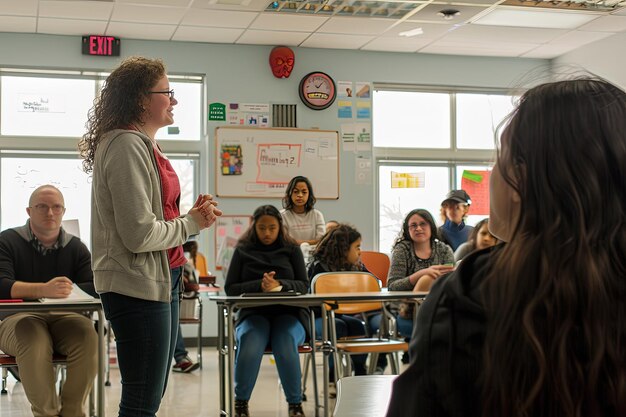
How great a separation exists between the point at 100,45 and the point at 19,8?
0.90 metres

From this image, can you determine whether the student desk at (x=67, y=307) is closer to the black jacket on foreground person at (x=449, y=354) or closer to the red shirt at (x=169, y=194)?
the red shirt at (x=169, y=194)

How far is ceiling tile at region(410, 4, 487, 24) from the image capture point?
6258 mm

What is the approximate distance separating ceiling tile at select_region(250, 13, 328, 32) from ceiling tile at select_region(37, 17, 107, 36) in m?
1.31

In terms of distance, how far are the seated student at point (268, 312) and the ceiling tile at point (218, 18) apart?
2441 millimetres

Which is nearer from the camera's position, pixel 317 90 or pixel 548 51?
pixel 317 90

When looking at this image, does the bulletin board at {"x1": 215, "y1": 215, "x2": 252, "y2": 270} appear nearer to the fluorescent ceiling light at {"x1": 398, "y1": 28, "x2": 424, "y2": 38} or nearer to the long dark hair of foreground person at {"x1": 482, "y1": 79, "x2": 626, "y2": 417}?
the fluorescent ceiling light at {"x1": 398, "y1": 28, "x2": 424, "y2": 38}

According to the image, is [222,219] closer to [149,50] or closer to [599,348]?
[149,50]

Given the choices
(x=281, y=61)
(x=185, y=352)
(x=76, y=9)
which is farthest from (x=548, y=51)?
(x=185, y=352)

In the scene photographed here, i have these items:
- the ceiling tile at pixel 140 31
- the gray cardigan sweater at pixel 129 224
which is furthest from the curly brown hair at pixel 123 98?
the ceiling tile at pixel 140 31

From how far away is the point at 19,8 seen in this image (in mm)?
6152

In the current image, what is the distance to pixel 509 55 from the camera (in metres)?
8.08

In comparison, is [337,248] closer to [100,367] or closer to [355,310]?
[355,310]

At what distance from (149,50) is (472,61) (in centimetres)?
326

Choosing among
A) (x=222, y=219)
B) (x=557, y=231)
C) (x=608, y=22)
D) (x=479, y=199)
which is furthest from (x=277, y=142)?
(x=557, y=231)
